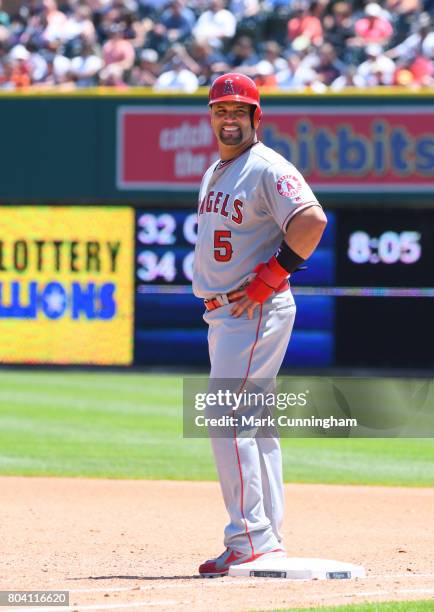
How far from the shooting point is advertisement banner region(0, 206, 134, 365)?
54.6ft

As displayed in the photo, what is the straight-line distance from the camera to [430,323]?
15945 mm

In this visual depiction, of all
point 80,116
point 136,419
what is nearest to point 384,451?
point 136,419

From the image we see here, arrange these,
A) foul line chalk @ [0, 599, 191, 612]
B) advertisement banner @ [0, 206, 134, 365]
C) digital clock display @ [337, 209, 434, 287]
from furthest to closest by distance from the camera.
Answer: advertisement banner @ [0, 206, 134, 365] → digital clock display @ [337, 209, 434, 287] → foul line chalk @ [0, 599, 191, 612]

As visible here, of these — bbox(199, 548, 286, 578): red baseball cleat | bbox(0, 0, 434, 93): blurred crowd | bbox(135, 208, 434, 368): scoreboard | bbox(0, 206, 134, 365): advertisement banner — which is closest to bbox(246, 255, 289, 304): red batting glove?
bbox(199, 548, 286, 578): red baseball cleat

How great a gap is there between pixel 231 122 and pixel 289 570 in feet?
6.13

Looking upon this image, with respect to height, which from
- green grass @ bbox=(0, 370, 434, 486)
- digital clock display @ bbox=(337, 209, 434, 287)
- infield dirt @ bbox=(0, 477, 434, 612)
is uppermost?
digital clock display @ bbox=(337, 209, 434, 287)

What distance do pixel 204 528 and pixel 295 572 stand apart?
1.96 metres

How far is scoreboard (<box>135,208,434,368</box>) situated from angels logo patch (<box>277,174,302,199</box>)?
413 inches

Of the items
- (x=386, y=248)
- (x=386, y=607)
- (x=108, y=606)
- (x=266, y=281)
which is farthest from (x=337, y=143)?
(x=108, y=606)

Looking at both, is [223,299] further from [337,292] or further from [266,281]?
[337,292]

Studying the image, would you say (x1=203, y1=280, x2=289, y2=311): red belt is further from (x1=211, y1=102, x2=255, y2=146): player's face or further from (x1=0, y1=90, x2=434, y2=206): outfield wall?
(x1=0, y1=90, x2=434, y2=206): outfield wall

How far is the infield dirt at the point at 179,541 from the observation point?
16.7ft

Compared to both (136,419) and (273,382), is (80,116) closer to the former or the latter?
(136,419)

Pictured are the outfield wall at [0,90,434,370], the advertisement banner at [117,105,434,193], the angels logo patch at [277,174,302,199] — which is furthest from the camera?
the advertisement banner at [117,105,434,193]
